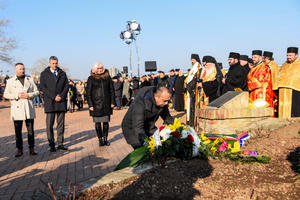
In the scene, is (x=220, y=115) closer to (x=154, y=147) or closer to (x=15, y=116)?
(x=154, y=147)

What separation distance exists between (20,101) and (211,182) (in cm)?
476

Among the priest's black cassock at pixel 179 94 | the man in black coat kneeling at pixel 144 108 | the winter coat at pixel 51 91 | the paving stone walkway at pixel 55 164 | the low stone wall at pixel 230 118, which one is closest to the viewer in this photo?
the man in black coat kneeling at pixel 144 108

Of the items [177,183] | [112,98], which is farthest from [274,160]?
[112,98]

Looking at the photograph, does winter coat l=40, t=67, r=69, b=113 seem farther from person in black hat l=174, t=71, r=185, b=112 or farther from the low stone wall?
person in black hat l=174, t=71, r=185, b=112

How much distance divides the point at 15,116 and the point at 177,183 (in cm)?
447

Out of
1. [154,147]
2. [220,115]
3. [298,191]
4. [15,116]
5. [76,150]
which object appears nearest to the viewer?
[298,191]

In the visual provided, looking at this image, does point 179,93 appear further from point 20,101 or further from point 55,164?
point 55,164

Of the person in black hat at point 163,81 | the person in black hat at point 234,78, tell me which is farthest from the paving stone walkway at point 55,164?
the person in black hat at point 163,81

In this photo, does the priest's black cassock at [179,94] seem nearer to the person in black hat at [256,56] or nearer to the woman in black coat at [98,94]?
the person in black hat at [256,56]

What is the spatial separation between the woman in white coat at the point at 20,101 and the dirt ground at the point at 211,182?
3.98m

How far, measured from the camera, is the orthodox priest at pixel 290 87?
6.69 metres

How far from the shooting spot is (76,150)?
22.4 ft

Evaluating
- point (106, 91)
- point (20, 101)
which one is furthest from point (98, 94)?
point (20, 101)

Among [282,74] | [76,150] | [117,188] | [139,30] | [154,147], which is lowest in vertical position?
[76,150]
